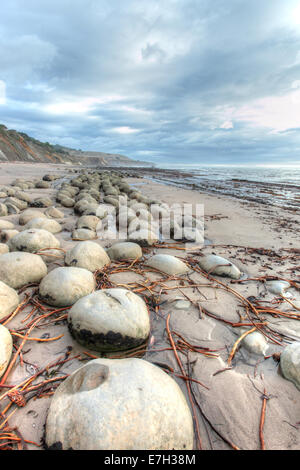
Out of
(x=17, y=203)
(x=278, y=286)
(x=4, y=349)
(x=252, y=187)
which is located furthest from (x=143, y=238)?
(x=252, y=187)

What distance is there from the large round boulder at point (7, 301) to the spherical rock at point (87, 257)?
2.61 feet

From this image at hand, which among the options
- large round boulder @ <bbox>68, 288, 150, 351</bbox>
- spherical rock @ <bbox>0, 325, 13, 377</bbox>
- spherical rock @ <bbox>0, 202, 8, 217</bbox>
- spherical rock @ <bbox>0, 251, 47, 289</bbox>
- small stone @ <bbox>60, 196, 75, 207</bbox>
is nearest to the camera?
spherical rock @ <bbox>0, 325, 13, 377</bbox>

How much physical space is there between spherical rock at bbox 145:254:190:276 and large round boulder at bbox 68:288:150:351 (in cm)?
123

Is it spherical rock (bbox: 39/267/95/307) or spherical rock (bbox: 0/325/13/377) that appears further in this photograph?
spherical rock (bbox: 39/267/95/307)

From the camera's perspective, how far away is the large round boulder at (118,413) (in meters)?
1.05

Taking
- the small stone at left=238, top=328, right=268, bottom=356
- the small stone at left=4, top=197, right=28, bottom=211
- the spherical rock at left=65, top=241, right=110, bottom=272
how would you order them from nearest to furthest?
1. the small stone at left=238, top=328, right=268, bottom=356
2. the spherical rock at left=65, top=241, right=110, bottom=272
3. the small stone at left=4, top=197, right=28, bottom=211

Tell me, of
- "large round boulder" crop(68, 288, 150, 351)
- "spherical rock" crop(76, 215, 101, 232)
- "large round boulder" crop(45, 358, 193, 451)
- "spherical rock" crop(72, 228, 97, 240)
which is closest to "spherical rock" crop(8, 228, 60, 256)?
"spherical rock" crop(72, 228, 97, 240)

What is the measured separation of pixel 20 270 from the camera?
2.37 metres

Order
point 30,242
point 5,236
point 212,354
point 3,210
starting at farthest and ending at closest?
point 3,210 < point 5,236 < point 30,242 < point 212,354

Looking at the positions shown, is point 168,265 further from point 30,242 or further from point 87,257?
point 30,242

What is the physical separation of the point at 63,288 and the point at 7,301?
461mm

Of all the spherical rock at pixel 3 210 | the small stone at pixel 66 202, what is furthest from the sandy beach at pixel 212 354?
the small stone at pixel 66 202

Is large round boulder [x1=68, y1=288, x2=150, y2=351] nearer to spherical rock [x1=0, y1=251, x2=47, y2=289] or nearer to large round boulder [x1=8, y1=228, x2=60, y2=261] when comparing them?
spherical rock [x1=0, y1=251, x2=47, y2=289]

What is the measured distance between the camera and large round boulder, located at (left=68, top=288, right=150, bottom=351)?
1688 millimetres
